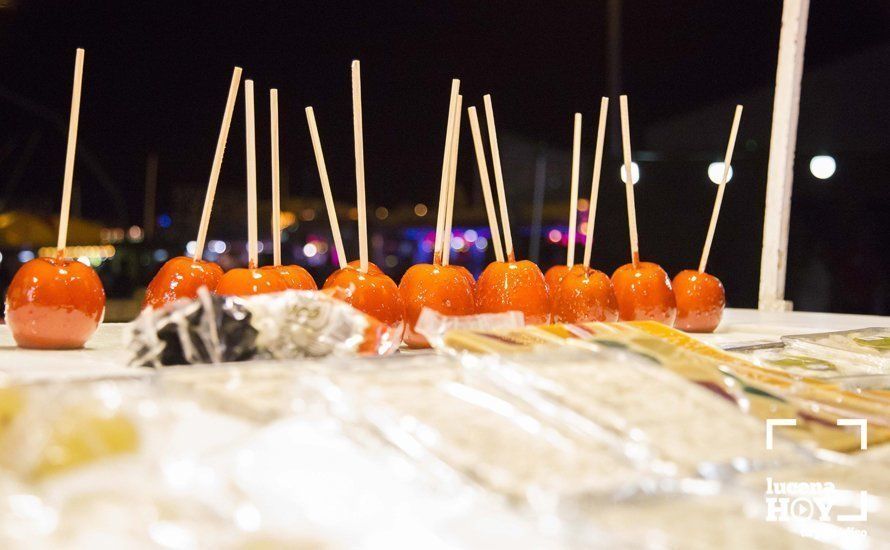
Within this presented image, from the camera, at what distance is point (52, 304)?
1137 mm

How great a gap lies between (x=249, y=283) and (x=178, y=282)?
0.42ft

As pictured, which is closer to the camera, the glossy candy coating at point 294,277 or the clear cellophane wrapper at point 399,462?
the clear cellophane wrapper at point 399,462

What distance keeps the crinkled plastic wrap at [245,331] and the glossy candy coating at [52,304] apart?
325 mm

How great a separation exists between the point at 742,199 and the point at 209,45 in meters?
4.04

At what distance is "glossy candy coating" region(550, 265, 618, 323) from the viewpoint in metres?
1.40

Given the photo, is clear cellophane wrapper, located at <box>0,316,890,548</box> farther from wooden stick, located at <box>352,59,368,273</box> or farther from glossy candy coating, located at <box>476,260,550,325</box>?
glossy candy coating, located at <box>476,260,550,325</box>

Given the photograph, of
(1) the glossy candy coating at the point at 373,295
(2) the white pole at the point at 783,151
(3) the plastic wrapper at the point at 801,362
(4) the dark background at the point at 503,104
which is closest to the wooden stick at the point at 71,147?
(1) the glossy candy coating at the point at 373,295

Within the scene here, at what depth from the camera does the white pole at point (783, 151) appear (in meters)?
2.48

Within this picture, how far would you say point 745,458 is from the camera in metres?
0.61

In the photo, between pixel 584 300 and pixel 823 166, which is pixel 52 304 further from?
pixel 823 166

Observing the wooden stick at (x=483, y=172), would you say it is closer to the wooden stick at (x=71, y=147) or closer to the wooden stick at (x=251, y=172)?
the wooden stick at (x=251, y=172)

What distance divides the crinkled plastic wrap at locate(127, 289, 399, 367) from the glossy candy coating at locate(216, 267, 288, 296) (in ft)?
0.94

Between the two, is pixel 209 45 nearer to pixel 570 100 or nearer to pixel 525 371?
pixel 570 100

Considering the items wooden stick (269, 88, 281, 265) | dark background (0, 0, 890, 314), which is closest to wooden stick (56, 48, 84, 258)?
wooden stick (269, 88, 281, 265)
